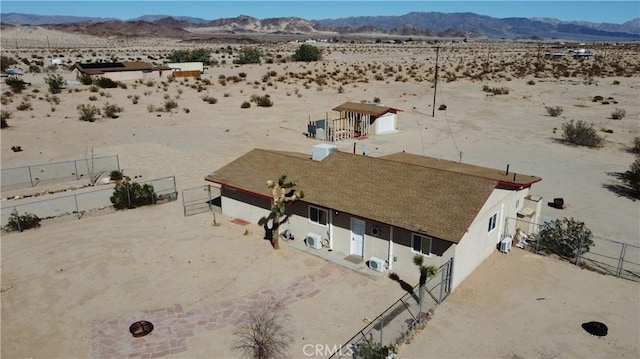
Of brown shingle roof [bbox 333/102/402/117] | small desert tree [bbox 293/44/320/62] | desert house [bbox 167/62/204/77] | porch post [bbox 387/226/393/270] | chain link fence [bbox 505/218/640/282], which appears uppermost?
small desert tree [bbox 293/44/320/62]

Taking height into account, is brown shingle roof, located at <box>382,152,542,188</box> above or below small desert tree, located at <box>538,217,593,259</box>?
above

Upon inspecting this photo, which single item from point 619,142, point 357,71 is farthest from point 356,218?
point 357,71

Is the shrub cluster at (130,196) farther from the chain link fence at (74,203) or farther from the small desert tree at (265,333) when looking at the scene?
the small desert tree at (265,333)

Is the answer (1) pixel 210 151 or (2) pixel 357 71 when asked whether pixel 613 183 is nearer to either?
(1) pixel 210 151

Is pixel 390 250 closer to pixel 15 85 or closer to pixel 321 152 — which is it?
pixel 321 152

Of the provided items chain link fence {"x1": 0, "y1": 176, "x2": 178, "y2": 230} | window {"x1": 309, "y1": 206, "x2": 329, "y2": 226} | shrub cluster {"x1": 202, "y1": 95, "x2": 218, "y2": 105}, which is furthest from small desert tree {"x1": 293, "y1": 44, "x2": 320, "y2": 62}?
window {"x1": 309, "y1": 206, "x2": 329, "y2": 226}

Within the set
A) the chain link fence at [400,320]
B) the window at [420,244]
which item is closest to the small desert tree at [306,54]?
the window at [420,244]

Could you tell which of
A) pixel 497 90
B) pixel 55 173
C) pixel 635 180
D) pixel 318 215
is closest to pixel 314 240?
pixel 318 215

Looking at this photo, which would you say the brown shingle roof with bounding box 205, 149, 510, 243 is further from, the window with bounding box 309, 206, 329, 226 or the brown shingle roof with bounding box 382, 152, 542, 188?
the brown shingle roof with bounding box 382, 152, 542, 188
